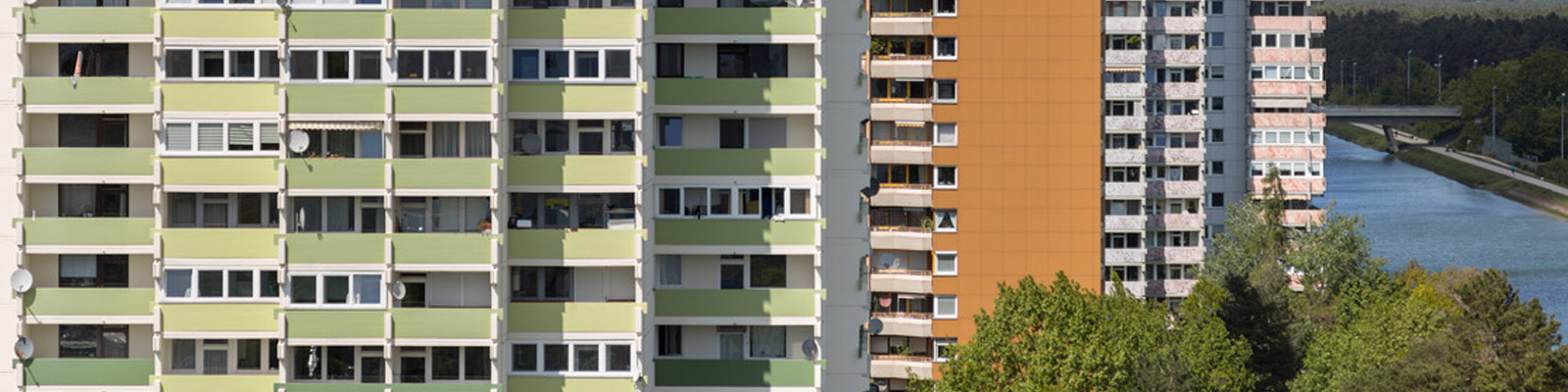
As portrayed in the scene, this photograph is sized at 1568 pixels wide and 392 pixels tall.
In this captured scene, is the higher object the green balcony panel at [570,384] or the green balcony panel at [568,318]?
the green balcony panel at [568,318]

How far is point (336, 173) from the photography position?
72188 millimetres

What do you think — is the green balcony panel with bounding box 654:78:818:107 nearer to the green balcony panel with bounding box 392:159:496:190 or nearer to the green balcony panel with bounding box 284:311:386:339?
the green balcony panel with bounding box 392:159:496:190

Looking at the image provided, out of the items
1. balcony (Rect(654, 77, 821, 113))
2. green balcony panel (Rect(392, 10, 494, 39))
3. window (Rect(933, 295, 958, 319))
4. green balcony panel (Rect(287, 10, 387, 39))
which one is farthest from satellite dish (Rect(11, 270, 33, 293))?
window (Rect(933, 295, 958, 319))

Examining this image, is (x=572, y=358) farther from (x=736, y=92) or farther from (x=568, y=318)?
(x=736, y=92)

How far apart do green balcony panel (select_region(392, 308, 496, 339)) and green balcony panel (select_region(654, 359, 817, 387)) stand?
6.77 metres

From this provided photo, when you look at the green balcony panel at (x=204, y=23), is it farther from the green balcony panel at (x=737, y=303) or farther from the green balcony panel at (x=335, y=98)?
the green balcony panel at (x=737, y=303)

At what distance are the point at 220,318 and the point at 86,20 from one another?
965cm

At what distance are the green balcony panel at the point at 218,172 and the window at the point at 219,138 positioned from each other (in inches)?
10.2

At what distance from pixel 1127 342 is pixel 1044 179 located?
29.1m

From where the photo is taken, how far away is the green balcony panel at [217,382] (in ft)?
242

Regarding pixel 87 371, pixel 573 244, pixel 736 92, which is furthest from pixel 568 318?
pixel 87 371

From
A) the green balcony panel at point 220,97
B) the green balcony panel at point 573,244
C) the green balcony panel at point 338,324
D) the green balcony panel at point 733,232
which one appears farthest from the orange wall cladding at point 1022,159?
the green balcony panel at point 220,97

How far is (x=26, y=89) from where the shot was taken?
73875mm

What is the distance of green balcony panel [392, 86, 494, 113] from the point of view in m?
71.9
